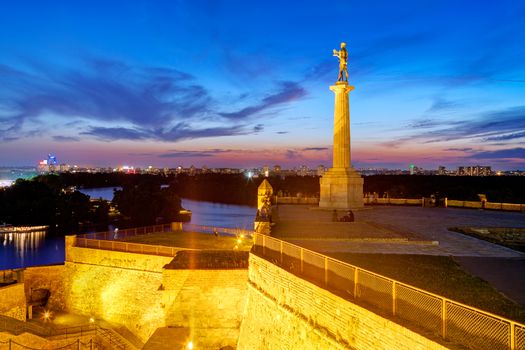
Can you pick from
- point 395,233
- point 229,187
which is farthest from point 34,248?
point 229,187

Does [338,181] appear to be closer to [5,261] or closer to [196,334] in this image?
[196,334]

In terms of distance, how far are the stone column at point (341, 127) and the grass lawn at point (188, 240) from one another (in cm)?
723

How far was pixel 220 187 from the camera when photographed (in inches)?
5851

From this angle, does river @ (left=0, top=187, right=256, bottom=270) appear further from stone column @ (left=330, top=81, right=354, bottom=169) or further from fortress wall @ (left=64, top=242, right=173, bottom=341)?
stone column @ (left=330, top=81, right=354, bottom=169)

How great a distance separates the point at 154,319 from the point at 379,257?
12527 millimetres

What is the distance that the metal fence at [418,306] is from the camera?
5480 mm

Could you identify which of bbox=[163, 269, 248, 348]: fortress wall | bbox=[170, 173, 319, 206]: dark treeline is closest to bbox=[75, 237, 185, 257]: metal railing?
bbox=[163, 269, 248, 348]: fortress wall

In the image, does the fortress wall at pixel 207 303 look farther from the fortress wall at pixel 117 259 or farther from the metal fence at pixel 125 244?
the metal fence at pixel 125 244

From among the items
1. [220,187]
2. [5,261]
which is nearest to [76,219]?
[5,261]

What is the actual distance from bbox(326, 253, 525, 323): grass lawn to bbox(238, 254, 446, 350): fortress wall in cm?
189

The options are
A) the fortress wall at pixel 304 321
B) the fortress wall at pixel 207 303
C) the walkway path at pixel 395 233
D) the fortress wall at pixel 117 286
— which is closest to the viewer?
the fortress wall at pixel 304 321

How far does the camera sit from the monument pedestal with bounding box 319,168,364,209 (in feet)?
82.1

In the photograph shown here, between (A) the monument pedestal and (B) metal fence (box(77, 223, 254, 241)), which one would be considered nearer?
(A) the monument pedestal

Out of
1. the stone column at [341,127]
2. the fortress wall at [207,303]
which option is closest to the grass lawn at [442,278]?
the fortress wall at [207,303]
